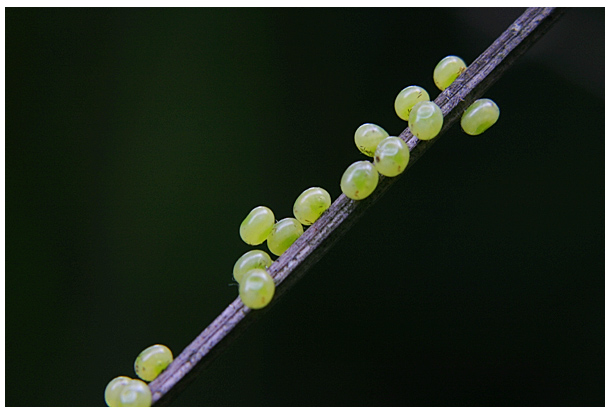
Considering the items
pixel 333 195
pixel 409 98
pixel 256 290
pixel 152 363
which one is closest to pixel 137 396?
pixel 152 363

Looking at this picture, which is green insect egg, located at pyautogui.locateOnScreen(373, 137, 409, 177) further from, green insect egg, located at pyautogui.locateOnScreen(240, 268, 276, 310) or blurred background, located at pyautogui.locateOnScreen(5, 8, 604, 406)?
blurred background, located at pyautogui.locateOnScreen(5, 8, 604, 406)

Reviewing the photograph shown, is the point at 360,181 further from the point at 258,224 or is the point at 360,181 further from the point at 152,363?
the point at 152,363

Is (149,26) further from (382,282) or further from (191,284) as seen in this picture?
(382,282)

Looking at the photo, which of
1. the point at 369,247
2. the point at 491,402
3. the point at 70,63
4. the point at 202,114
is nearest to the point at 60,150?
the point at 70,63

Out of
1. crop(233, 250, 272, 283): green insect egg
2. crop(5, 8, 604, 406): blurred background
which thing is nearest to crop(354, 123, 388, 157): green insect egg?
crop(233, 250, 272, 283): green insect egg

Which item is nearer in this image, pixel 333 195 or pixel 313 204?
pixel 313 204

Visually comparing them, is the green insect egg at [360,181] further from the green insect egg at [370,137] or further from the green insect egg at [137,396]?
the green insect egg at [137,396]
